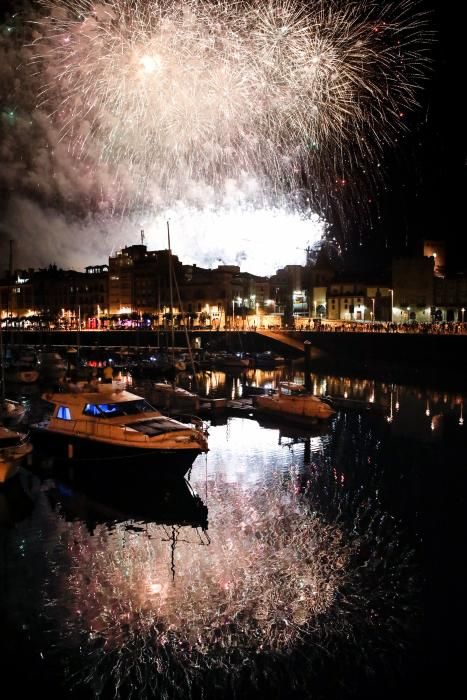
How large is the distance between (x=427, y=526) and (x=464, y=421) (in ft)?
58.7

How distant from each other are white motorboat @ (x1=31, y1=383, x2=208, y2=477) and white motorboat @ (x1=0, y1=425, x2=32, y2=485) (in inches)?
90.1

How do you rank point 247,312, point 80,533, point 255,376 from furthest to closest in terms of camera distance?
1. point 247,312
2. point 255,376
3. point 80,533

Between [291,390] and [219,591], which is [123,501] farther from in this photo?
[291,390]

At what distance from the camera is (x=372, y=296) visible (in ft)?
327

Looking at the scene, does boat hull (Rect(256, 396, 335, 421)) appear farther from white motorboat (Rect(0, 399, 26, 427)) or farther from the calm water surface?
white motorboat (Rect(0, 399, 26, 427))

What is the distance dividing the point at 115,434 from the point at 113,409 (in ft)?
4.37

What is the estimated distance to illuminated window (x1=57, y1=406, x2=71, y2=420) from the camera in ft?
73.2

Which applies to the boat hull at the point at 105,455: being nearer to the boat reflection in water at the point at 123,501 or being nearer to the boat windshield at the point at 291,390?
the boat reflection in water at the point at 123,501

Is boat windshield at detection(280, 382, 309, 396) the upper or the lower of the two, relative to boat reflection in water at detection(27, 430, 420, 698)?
upper

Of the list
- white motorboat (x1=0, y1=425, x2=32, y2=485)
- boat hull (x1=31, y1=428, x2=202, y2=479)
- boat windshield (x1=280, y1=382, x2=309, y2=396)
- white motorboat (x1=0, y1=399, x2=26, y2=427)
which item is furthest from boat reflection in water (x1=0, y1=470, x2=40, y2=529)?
boat windshield (x1=280, y1=382, x2=309, y2=396)

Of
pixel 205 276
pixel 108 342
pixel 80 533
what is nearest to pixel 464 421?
pixel 80 533

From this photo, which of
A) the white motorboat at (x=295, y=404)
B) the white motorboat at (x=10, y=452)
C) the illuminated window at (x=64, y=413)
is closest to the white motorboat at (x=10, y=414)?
the illuminated window at (x=64, y=413)

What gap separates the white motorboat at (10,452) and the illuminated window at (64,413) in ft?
8.07

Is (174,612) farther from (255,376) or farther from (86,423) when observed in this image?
(255,376)
